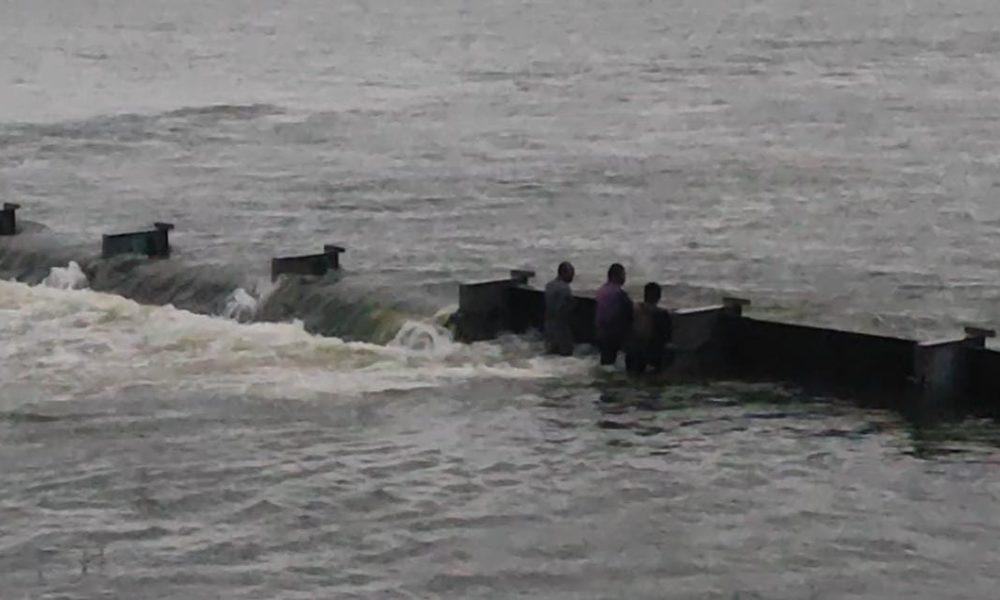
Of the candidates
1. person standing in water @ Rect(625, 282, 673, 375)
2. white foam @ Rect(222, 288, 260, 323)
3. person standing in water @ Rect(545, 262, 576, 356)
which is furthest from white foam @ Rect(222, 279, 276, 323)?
person standing in water @ Rect(625, 282, 673, 375)

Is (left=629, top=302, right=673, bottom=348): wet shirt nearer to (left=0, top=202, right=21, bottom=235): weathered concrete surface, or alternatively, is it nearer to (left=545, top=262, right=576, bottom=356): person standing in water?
(left=545, top=262, right=576, bottom=356): person standing in water

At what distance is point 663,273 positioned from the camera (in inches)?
1578

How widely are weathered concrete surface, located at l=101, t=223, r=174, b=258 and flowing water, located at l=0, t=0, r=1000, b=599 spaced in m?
0.58

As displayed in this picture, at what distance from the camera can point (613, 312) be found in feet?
93.4

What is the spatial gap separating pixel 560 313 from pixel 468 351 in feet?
5.45

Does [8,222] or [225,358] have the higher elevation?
Result: [8,222]

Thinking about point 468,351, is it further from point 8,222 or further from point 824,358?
point 8,222

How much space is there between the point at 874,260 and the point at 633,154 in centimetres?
1900

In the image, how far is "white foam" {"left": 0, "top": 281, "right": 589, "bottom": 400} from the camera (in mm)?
28547

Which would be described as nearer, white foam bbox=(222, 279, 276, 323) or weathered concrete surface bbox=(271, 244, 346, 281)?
white foam bbox=(222, 279, 276, 323)

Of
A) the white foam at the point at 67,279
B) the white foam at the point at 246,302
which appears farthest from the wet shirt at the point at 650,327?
the white foam at the point at 67,279

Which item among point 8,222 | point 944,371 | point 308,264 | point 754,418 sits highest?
point 8,222

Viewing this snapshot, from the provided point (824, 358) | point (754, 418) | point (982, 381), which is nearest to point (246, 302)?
point (824, 358)

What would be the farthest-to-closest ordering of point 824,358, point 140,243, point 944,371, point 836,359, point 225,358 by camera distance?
1. point 140,243
2. point 225,358
3. point 824,358
4. point 836,359
5. point 944,371
